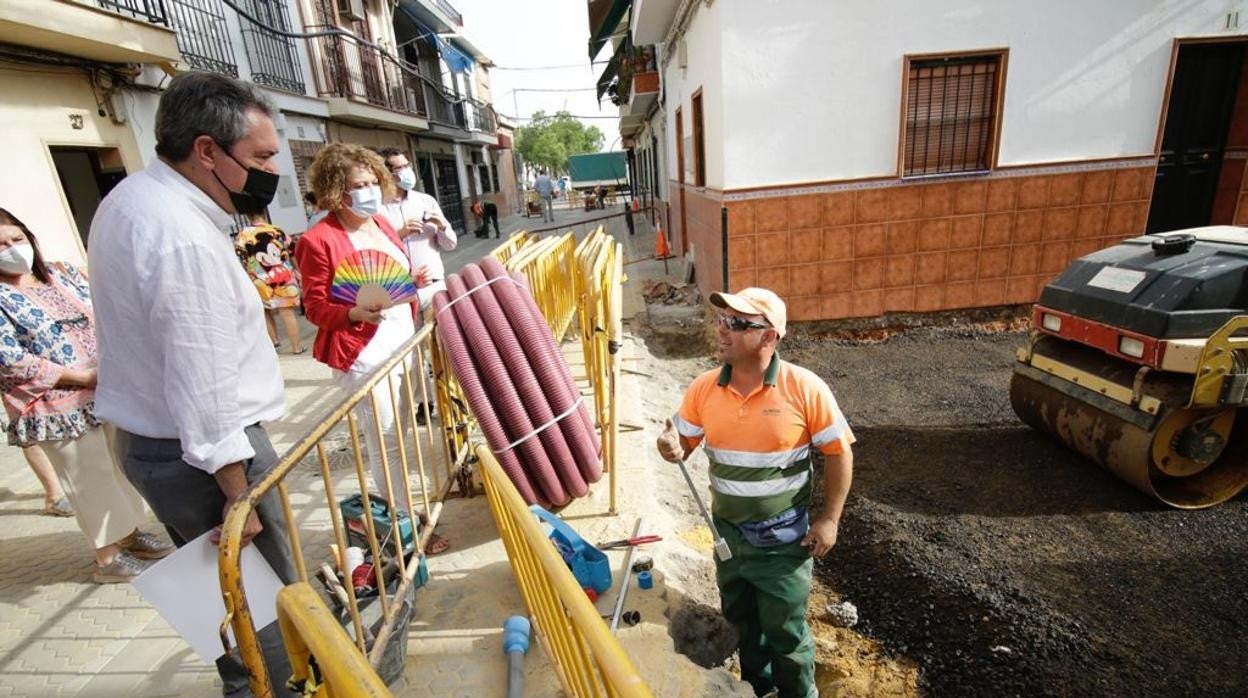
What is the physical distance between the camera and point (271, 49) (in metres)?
9.94

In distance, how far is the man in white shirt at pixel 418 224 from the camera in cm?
389

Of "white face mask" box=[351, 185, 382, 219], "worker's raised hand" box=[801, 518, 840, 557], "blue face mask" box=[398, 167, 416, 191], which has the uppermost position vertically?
"blue face mask" box=[398, 167, 416, 191]

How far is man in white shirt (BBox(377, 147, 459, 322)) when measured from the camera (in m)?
3.89

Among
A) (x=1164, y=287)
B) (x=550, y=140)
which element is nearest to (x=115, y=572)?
(x=1164, y=287)

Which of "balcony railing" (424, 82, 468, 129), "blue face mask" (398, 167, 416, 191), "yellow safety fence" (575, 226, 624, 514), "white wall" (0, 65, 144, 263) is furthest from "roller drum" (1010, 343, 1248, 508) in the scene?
"balcony railing" (424, 82, 468, 129)

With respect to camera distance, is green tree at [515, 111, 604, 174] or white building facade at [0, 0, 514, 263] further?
green tree at [515, 111, 604, 174]

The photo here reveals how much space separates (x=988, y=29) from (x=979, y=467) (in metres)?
4.99

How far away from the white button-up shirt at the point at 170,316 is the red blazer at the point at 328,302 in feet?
3.50

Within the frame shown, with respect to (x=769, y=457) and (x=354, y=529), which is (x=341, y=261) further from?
(x=769, y=457)

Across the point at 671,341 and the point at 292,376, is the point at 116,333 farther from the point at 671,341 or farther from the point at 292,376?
the point at 671,341

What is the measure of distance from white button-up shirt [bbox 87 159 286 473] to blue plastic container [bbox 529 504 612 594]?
1.35m

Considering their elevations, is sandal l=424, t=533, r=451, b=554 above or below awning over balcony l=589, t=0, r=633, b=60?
below

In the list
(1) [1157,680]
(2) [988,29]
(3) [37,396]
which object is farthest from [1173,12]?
(3) [37,396]

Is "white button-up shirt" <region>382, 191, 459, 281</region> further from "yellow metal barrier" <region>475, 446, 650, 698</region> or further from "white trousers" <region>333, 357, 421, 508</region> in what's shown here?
"yellow metal barrier" <region>475, 446, 650, 698</region>
